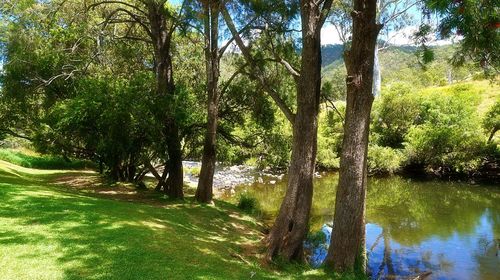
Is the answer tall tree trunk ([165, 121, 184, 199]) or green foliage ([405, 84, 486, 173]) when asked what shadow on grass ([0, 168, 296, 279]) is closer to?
tall tree trunk ([165, 121, 184, 199])

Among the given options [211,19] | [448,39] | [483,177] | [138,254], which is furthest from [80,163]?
[483,177]

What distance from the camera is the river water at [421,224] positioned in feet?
44.4

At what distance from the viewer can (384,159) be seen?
114ft

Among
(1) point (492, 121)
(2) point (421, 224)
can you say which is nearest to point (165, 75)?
(2) point (421, 224)

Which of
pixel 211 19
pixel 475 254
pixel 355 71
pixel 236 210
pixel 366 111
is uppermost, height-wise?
pixel 211 19

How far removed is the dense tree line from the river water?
3722mm

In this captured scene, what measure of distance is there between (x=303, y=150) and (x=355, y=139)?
1.80 meters

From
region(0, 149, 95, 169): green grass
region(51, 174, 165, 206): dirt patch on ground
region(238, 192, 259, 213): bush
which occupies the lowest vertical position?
region(238, 192, 259, 213): bush

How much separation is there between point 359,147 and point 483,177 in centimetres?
2813

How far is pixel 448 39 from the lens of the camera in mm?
7785

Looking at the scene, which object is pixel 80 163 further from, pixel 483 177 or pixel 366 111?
pixel 483 177

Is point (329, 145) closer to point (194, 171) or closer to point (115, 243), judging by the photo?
point (194, 171)

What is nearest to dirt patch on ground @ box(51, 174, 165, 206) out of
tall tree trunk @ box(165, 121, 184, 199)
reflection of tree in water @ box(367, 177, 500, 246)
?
tall tree trunk @ box(165, 121, 184, 199)

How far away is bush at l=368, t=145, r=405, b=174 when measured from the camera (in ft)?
114
